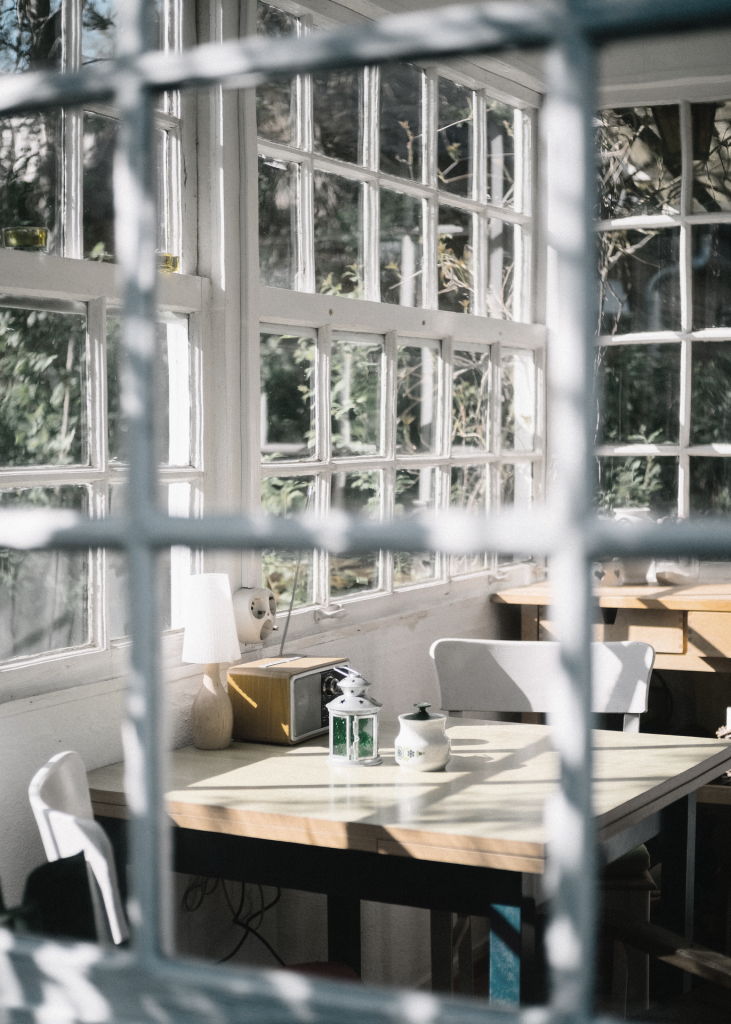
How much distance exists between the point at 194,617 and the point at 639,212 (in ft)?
8.85

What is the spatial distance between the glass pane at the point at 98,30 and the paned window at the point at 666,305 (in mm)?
2394

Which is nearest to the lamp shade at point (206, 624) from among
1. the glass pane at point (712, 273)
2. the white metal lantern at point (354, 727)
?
the white metal lantern at point (354, 727)

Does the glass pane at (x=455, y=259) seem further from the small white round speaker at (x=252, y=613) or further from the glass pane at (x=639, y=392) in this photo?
the small white round speaker at (x=252, y=613)

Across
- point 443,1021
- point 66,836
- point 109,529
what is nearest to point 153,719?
point 109,529

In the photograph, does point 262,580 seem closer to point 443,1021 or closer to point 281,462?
point 281,462

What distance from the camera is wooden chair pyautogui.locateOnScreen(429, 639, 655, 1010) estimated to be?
10.7 ft

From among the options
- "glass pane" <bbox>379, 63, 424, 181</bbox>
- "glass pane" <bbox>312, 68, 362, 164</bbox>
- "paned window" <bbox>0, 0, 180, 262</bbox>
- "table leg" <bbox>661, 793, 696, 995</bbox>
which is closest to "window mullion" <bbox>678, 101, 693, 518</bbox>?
"glass pane" <bbox>379, 63, 424, 181</bbox>

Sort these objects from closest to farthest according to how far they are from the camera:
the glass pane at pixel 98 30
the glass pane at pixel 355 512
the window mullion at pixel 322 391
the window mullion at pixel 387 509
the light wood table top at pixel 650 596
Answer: the glass pane at pixel 98 30, the window mullion at pixel 322 391, the glass pane at pixel 355 512, the window mullion at pixel 387 509, the light wood table top at pixel 650 596

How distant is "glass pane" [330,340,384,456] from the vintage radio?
2.87ft

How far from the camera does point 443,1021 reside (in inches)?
29.2

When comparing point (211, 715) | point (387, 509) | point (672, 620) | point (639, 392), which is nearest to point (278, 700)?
point (211, 715)

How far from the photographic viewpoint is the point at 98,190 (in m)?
2.71

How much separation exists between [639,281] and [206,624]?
8.45 ft

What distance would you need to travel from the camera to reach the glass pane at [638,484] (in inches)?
178
